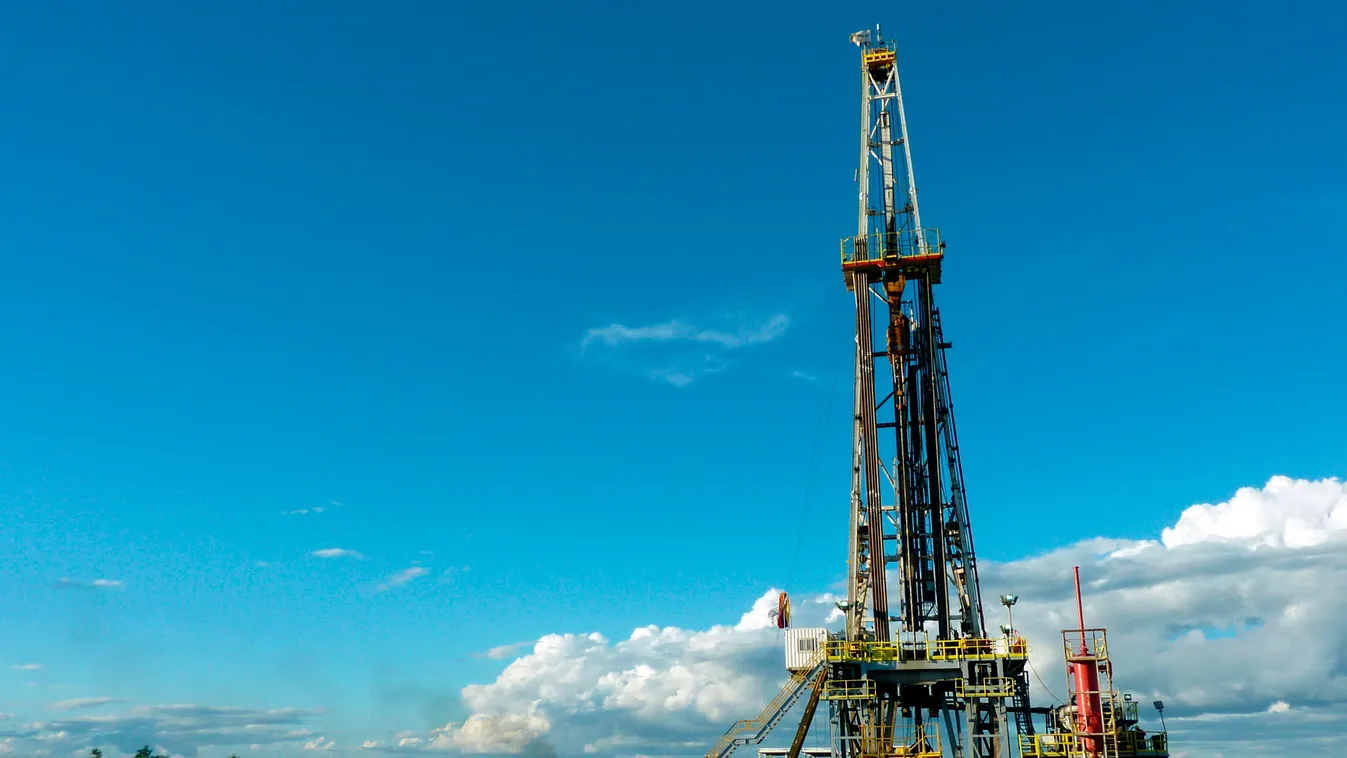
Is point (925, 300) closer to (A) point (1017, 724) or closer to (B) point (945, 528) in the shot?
(B) point (945, 528)

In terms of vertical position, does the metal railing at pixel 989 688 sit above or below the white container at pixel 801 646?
below

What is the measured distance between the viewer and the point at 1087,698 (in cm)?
5512

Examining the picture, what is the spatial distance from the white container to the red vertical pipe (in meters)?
16.9

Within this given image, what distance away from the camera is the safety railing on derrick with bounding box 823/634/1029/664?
61.0 metres

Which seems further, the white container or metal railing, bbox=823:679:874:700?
the white container

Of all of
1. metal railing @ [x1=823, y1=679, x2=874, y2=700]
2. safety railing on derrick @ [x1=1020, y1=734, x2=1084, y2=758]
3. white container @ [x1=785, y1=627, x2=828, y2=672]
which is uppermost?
white container @ [x1=785, y1=627, x2=828, y2=672]

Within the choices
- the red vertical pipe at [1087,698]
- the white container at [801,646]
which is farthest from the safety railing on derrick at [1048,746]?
the white container at [801,646]

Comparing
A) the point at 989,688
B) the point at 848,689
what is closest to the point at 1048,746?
the point at 989,688

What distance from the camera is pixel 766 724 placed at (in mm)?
65188

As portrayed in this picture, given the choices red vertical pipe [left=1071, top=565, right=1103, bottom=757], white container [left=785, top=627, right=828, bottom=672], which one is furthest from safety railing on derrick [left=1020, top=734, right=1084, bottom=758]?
white container [left=785, top=627, right=828, bottom=672]

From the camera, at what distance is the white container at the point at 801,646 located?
6769 centimetres

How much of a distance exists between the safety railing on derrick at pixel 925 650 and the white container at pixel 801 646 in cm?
520

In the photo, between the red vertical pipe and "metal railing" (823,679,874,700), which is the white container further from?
the red vertical pipe

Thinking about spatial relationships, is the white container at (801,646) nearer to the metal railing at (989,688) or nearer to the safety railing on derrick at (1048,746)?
the metal railing at (989,688)
